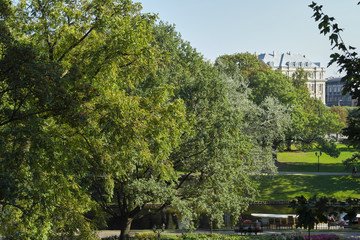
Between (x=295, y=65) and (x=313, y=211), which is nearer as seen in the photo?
(x=313, y=211)

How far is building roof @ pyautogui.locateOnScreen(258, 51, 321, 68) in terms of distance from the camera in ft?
522

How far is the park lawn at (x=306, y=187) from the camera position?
44812 mm

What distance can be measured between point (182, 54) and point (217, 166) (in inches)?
384

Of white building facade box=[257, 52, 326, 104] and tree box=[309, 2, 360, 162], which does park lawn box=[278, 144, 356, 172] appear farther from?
A: white building facade box=[257, 52, 326, 104]

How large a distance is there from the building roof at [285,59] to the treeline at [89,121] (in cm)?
13774

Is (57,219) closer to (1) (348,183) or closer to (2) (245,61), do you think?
(1) (348,183)

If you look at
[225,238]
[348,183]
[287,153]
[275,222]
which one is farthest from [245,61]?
[225,238]

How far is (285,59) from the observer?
160500 mm

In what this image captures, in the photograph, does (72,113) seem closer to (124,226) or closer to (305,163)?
(124,226)

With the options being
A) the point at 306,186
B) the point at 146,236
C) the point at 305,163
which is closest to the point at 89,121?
the point at 146,236

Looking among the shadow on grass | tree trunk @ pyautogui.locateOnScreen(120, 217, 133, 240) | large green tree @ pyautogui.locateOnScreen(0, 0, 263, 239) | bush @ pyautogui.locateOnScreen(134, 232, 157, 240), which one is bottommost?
bush @ pyautogui.locateOnScreen(134, 232, 157, 240)

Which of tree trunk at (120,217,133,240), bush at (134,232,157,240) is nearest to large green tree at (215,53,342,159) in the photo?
bush at (134,232,157,240)

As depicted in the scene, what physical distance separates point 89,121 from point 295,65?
154m

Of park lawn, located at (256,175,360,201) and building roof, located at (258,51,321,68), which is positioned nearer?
park lawn, located at (256,175,360,201)
